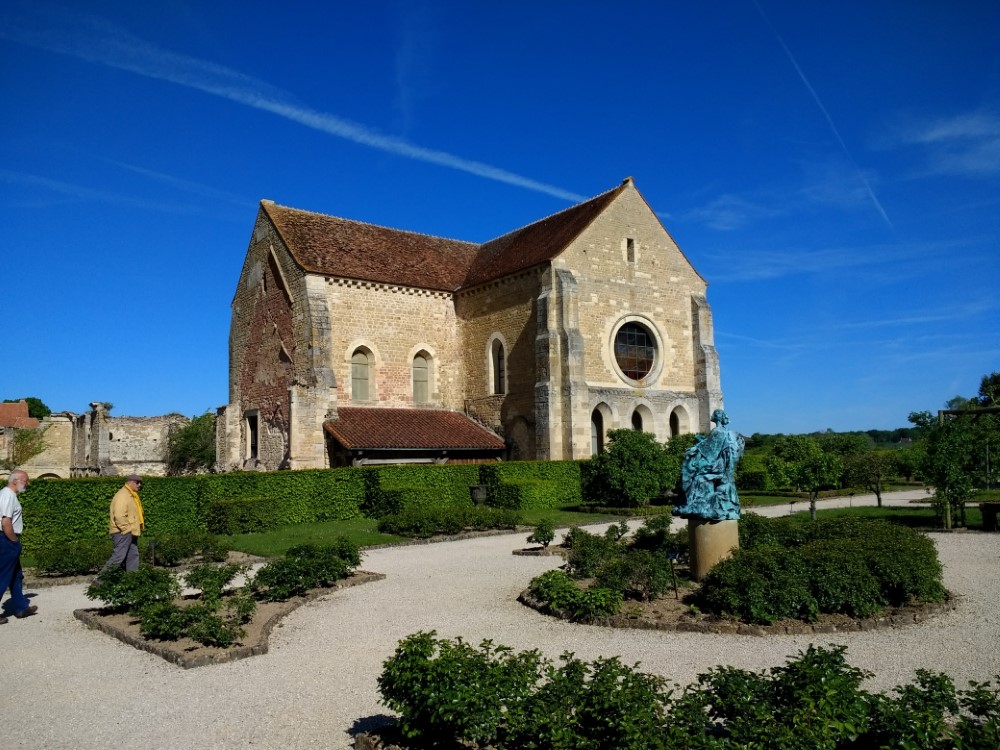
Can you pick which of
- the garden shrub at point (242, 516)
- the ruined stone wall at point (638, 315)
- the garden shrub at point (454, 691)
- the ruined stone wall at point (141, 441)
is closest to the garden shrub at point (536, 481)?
the ruined stone wall at point (638, 315)

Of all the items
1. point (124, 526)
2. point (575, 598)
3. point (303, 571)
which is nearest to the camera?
point (575, 598)

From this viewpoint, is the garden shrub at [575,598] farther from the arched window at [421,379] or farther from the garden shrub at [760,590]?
the arched window at [421,379]

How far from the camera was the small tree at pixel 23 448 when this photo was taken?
128ft

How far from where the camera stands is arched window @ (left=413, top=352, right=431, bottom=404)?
3272 cm

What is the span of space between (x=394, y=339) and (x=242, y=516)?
495 inches

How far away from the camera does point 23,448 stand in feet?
128

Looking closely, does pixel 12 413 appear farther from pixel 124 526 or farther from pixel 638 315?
pixel 124 526

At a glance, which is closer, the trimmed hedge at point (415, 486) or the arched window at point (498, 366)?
the trimmed hedge at point (415, 486)

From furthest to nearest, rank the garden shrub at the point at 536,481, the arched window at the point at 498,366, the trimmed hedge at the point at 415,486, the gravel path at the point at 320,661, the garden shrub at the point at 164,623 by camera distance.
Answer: the arched window at the point at 498,366
the garden shrub at the point at 536,481
the trimmed hedge at the point at 415,486
the garden shrub at the point at 164,623
the gravel path at the point at 320,661

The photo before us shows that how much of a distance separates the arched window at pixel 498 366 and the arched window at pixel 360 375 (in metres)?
5.07

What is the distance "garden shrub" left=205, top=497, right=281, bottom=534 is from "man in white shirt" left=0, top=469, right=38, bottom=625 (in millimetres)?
9016

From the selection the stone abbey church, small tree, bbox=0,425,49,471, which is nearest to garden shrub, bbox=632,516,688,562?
the stone abbey church

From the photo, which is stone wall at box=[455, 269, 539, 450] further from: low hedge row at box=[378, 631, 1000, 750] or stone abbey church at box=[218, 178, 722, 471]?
low hedge row at box=[378, 631, 1000, 750]

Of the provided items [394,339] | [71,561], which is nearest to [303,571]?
[71,561]
